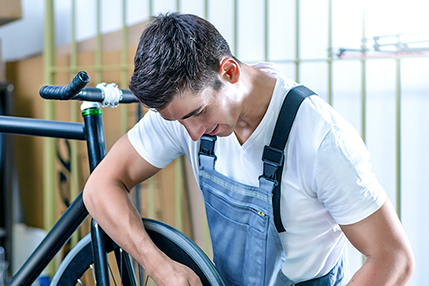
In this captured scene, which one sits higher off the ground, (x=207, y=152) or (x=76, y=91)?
(x=76, y=91)

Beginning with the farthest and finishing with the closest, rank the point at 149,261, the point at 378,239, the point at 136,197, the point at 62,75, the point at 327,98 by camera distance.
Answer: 1. the point at 62,75
2. the point at 136,197
3. the point at 327,98
4. the point at 149,261
5. the point at 378,239

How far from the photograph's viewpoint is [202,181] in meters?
0.90

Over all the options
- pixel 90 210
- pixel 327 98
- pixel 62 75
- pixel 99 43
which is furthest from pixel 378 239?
pixel 62 75

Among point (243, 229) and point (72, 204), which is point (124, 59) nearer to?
point (72, 204)

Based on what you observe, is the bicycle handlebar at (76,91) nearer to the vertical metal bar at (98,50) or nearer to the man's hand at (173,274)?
the man's hand at (173,274)

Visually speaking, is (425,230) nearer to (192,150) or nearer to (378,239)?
(378,239)

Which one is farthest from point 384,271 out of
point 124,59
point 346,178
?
point 124,59

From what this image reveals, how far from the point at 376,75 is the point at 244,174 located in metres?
0.73

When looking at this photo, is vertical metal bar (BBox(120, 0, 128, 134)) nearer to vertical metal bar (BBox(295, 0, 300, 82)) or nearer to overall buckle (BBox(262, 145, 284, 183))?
vertical metal bar (BBox(295, 0, 300, 82))

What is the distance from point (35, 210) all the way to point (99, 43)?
1.04 meters

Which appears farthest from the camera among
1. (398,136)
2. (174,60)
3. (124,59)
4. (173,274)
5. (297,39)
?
(124,59)

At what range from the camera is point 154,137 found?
917 millimetres

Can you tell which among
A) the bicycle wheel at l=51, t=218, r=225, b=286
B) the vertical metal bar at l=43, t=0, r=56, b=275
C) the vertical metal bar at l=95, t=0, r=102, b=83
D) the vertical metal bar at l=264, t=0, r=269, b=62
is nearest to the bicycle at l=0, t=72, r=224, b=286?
the bicycle wheel at l=51, t=218, r=225, b=286

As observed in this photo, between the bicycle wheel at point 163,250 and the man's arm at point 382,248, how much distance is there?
307mm
